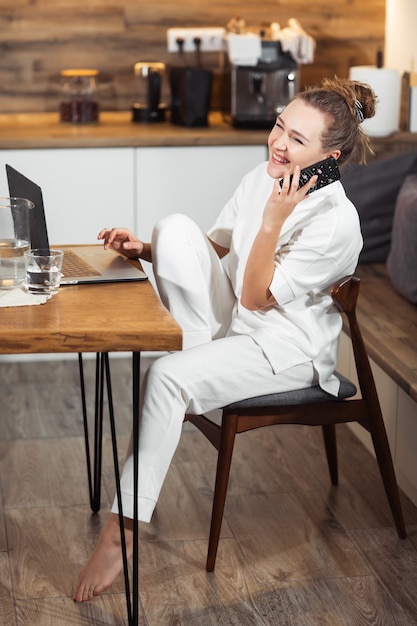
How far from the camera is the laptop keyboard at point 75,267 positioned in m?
2.19

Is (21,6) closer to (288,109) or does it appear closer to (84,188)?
(84,188)

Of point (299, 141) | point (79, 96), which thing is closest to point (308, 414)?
point (299, 141)

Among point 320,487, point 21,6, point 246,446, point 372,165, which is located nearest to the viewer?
point 320,487

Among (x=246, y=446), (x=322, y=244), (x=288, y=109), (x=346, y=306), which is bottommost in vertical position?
(x=246, y=446)

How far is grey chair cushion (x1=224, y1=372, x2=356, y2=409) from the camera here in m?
2.29

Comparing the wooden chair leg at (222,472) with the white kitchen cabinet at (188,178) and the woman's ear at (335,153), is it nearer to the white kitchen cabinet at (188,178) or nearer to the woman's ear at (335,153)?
the woman's ear at (335,153)

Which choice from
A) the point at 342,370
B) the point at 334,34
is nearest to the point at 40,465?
the point at 342,370

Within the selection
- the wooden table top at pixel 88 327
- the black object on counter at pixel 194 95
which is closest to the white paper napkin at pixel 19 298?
the wooden table top at pixel 88 327

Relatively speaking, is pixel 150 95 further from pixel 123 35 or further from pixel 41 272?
pixel 41 272

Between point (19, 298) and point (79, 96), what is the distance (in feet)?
7.98

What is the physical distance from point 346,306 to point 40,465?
1.15 metres

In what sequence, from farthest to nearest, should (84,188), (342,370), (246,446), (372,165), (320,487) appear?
(84,188) < (372,165) < (342,370) < (246,446) < (320,487)

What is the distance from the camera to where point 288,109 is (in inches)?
91.6

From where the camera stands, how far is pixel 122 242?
2408mm
